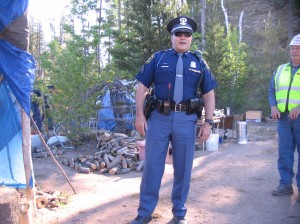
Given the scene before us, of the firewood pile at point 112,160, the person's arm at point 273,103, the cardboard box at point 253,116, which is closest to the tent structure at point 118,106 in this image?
the firewood pile at point 112,160

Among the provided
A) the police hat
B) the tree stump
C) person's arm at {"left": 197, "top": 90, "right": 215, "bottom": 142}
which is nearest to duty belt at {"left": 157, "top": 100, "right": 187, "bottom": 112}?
person's arm at {"left": 197, "top": 90, "right": 215, "bottom": 142}

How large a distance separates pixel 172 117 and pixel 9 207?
175 centimetres

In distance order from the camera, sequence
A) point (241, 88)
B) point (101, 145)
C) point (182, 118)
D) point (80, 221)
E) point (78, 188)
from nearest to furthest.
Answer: point (182, 118) → point (80, 221) → point (78, 188) → point (101, 145) → point (241, 88)

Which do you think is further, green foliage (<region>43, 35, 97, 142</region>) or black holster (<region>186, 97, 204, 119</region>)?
green foliage (<region>43, 35, 97, 142</region>)

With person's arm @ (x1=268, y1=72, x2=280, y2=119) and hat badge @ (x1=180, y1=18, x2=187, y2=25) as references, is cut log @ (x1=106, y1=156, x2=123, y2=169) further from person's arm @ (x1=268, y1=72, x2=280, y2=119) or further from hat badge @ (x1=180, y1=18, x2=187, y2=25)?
hat badge @ (x1=180, y1=18, x2=187, y2=25)

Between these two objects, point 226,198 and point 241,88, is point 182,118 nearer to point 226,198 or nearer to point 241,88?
point 226,198

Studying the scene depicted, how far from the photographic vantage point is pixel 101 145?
8.16 metres

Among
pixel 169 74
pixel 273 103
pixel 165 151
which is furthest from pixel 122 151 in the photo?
pixel 169 74

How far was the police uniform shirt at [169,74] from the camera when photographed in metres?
3.53

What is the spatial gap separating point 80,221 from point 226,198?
6.81ft

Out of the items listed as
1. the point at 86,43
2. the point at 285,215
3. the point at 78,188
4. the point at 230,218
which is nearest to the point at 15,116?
the point at 78,188

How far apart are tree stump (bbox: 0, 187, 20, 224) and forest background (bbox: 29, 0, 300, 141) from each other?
507cm

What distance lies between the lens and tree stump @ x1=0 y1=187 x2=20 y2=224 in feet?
9.48

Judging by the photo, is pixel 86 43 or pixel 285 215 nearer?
pixel 285 215
